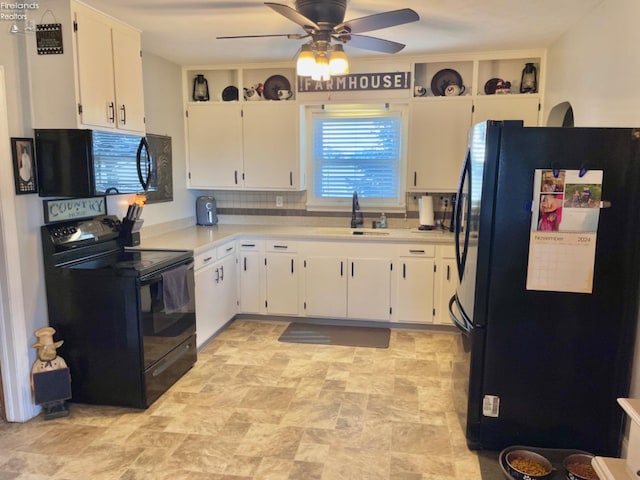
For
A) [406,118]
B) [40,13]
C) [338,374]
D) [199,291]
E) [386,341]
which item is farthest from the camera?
[406,118]

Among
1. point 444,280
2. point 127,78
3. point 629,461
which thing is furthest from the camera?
point 444,280

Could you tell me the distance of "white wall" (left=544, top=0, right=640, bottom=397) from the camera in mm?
2475

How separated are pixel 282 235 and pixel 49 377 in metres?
2.24

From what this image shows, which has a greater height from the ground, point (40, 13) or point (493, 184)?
point (40, 13)

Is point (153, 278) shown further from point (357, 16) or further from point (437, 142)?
point (437, 142)

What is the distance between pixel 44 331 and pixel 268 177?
2.54 m

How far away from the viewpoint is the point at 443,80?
4.55 meters

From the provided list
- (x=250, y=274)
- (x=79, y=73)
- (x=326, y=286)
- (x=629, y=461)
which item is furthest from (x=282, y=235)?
(x=629, y=461)

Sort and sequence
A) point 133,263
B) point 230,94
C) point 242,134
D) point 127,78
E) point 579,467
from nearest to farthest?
point 579,467, point 133,263, point 127,78, point 242,134, point 230,94

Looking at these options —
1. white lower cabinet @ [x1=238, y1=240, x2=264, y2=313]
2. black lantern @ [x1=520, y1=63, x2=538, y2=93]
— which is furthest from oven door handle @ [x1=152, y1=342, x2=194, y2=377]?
black lantern @ [x1=520, y1=63, x2=538, y2=93]

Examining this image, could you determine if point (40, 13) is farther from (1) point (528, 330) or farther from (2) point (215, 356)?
(1) point (528, 330)

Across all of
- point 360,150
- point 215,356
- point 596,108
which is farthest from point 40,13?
point 596,108

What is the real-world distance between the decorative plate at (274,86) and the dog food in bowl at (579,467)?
3883 millimetres

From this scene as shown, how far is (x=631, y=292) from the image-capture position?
7.81ft
